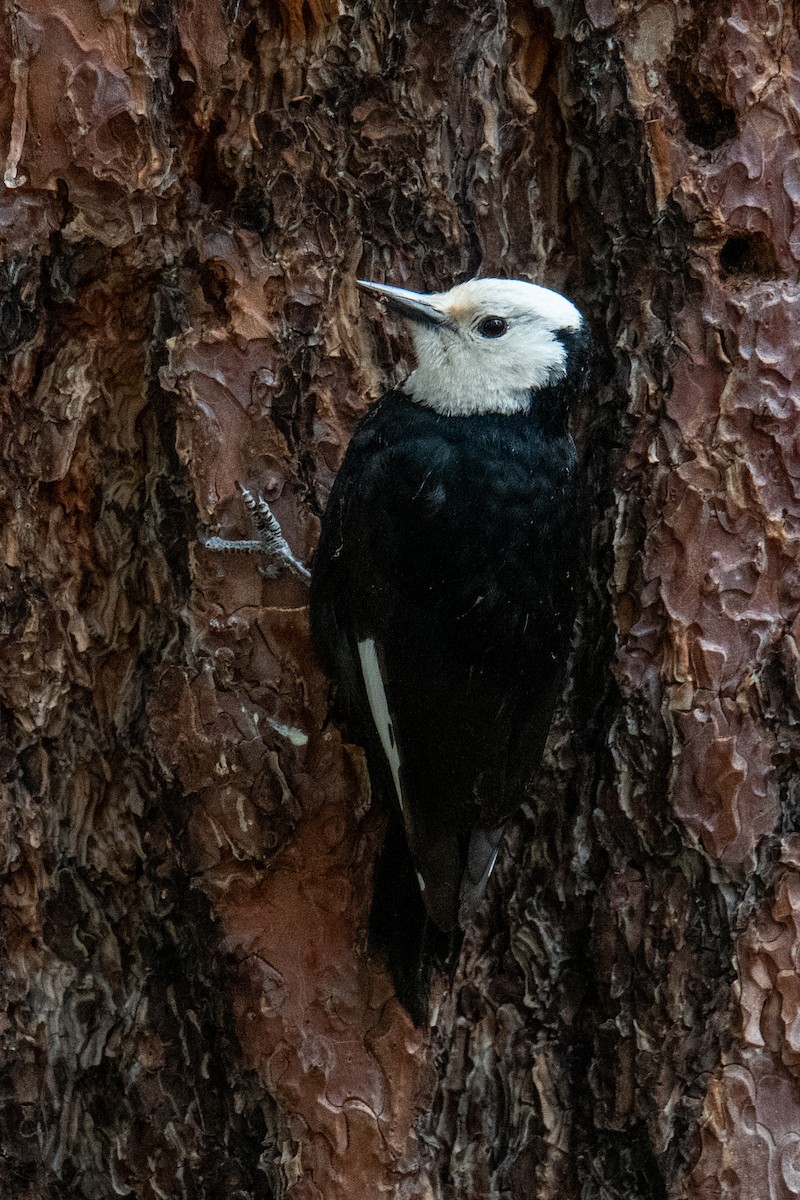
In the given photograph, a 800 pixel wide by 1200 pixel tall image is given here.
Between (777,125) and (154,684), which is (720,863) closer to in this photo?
(154,684)

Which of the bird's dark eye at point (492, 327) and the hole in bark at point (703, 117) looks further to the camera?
the bird's dark eye at point (492, 327)

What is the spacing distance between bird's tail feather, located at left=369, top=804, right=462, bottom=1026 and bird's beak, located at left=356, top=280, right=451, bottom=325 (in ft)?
2.66

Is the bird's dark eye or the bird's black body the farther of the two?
the bird's dark eye

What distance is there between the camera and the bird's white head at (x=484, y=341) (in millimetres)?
1955

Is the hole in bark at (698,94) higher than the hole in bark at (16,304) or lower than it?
higher

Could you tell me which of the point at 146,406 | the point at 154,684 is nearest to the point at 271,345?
the point at 146,406

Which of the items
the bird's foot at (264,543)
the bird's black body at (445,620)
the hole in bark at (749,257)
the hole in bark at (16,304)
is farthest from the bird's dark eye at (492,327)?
the hole in bark at (16,304)

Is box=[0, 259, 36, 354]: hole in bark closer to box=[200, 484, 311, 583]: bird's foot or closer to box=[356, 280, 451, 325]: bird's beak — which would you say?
box=[200, 484, 311, 583]: bird's foot

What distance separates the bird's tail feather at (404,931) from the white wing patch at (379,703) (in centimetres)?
8

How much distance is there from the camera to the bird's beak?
1.92 m

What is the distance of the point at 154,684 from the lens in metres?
1.95

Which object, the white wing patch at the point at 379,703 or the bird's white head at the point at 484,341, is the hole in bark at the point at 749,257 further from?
the white wing patch at the point at 379,703

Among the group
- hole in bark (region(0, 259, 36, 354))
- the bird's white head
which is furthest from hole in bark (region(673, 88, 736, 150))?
hole in bark (region(0, 259, 36, 354))

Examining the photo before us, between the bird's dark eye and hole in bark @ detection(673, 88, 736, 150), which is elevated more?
hole in bark @ detection(673, 88, 736, 150)
